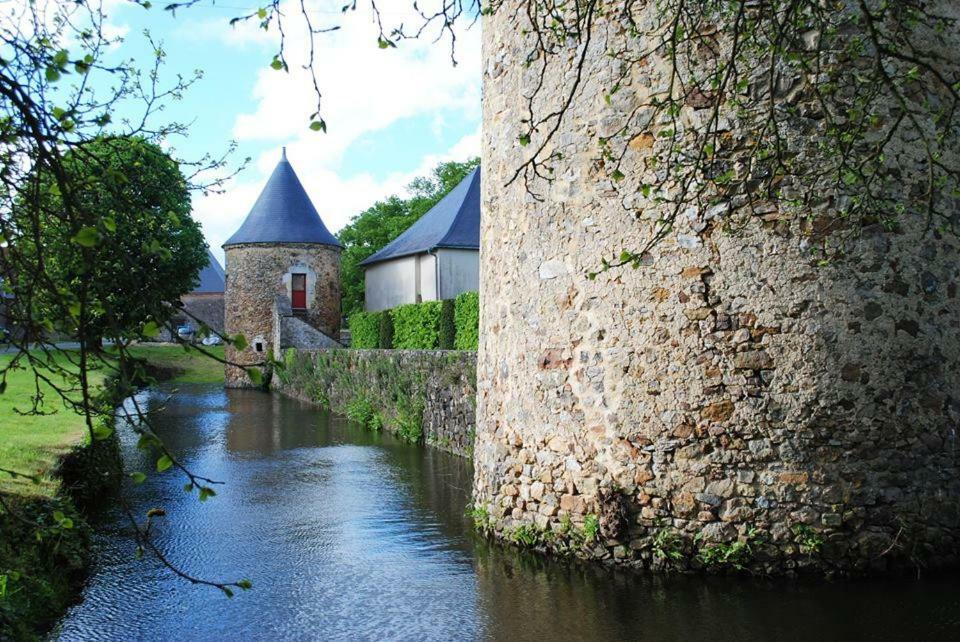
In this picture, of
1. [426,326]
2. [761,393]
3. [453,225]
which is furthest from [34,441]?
[453,225]

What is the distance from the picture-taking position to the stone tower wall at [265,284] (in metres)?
31.0

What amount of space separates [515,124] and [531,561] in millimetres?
3124

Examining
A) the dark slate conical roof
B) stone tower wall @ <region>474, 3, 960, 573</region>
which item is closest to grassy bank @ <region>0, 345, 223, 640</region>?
stone tower wall @ <region>474, 3, 960, 573</region>

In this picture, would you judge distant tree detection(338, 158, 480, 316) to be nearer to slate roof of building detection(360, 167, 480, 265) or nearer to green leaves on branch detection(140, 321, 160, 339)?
slate roof of building detection(360, 167, 480, 265)

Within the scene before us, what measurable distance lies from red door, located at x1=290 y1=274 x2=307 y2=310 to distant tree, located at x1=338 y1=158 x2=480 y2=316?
10478 mm

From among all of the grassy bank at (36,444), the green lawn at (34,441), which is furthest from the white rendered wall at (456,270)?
the grassy bank at (36,444)

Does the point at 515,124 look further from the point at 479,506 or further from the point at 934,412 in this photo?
the point at 934,412

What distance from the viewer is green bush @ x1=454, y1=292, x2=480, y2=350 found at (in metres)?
19.2

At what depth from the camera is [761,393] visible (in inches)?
213

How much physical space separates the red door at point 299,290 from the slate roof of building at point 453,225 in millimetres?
4578

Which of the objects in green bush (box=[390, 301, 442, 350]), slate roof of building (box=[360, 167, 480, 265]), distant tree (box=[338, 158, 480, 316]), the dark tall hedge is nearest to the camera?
green bush (box=[390, 301, 442, 350])

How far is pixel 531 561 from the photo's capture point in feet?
20.0

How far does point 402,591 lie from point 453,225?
21.0 metres

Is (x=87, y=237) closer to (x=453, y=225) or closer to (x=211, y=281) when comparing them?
(x=453, y=225)
